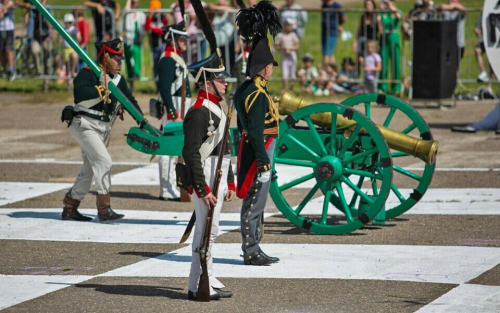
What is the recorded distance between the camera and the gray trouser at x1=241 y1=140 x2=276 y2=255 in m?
8.75

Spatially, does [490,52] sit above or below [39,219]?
above

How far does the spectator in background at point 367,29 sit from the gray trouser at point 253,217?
11.5 meters

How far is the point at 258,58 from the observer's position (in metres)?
8.83

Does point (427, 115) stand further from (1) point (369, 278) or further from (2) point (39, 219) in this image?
(1) point (369, 278)

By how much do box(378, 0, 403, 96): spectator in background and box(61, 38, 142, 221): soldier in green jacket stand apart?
9.82 metres

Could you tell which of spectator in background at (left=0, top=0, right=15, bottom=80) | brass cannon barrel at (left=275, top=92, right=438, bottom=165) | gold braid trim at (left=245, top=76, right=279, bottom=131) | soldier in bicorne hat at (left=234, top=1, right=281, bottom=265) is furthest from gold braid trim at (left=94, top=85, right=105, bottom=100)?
spectator in background at (left=0, top=0, right=15, bottom=80)

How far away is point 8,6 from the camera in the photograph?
2086cm

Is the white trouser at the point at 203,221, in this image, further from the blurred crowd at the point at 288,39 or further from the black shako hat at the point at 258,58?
the blurred crowd at the point at 288,39

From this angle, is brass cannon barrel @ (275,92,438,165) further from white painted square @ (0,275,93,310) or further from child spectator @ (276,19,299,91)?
child spectator @ (276,19,299,91)

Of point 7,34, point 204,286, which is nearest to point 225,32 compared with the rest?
point 7,34

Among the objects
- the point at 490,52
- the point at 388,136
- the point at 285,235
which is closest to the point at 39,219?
the point at 285,235

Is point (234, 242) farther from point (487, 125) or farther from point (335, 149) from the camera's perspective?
point (487, 125)

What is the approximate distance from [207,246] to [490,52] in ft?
25.1

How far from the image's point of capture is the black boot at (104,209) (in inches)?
419
